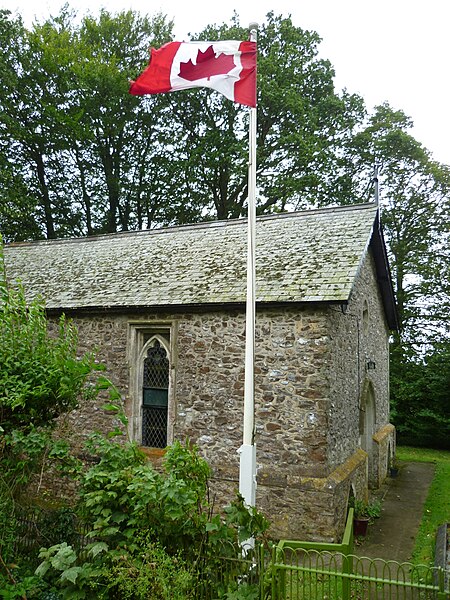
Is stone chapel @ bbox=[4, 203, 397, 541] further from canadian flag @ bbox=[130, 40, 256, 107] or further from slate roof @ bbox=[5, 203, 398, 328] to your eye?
canadian flag @ bbox=[130, 40, 256, 107]

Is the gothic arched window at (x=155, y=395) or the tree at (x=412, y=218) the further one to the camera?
the tree at (x=412, y=218)

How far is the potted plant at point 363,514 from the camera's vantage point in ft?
30.7

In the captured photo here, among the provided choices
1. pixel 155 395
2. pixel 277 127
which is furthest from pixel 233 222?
pixel 277 127

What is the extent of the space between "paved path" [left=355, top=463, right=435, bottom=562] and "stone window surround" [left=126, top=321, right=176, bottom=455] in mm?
4556

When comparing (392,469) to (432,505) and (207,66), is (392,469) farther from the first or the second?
(207,66)

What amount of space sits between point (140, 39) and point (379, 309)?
2275 centimetres

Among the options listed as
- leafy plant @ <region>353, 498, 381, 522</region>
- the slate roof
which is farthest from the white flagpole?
leafy plant @ <region>353, 498, 381, 522</region>

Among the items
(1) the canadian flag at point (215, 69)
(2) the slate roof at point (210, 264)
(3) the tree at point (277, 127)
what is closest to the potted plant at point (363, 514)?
(2) the slate roof at point (210, 264)

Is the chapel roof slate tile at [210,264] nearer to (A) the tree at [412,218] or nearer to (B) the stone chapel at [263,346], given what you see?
(B) the stone chapel at [263,346]

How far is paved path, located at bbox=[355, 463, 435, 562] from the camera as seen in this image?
8.60 meters

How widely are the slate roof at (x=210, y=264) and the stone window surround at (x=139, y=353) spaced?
587 mm

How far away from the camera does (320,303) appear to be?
8.73 meters

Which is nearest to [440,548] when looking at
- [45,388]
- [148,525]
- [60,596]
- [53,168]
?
[148,525]

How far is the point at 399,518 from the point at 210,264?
22.9 ft
